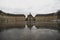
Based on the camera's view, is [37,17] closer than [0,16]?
No

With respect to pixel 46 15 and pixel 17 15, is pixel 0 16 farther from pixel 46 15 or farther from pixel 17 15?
pixel 46 15

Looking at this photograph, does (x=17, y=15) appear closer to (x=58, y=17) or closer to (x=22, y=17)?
(x=22, y=17)

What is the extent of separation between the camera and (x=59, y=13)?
2210 inches

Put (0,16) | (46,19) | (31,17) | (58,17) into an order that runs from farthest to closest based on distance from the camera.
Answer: (46,19) < (31,17) < (58,17) < (0,16)

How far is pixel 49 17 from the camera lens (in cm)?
6994

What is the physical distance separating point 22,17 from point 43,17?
572 inches

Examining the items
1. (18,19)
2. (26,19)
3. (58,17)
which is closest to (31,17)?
(26,19)

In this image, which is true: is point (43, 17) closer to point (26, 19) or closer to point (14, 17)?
point (26, 19)

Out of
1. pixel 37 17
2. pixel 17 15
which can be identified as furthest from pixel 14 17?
pixel 37 17

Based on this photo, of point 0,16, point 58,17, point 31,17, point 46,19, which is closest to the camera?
point 0,16

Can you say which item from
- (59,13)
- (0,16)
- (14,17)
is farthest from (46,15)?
(0,16)

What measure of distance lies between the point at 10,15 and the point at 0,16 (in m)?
14.5

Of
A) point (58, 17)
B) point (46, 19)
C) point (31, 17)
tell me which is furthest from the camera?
point (46, 19)

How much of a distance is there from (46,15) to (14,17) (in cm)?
2204
